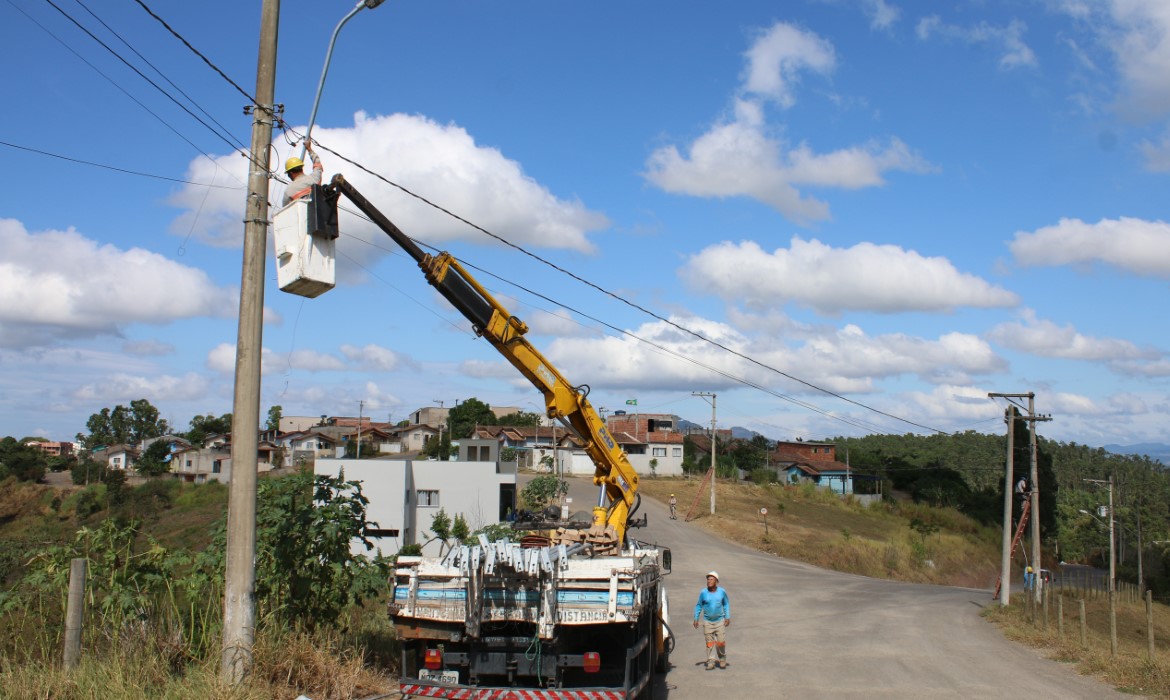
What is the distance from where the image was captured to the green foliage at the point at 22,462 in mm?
72562

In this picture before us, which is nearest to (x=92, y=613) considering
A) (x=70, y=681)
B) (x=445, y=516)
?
(x=70, y=681)

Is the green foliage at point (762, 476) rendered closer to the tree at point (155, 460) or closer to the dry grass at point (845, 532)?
the dry grass at point (845, 532)

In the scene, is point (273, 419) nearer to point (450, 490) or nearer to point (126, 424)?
point (126, 424)

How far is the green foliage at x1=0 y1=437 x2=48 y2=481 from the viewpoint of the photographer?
72.6 meters

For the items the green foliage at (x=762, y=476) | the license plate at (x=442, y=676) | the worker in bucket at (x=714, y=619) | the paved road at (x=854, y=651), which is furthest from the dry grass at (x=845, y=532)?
the license plate at (x=442, y=676)

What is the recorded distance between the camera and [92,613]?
793 cm

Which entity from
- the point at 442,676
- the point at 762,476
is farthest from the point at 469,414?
the point at 442,676

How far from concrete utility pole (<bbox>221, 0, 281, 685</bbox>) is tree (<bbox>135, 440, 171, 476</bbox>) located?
79.7 m

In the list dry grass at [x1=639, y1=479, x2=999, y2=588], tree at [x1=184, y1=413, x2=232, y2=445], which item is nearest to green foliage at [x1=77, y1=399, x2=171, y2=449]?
tree at [x1=184, y1=413, x2=232, y2=445]

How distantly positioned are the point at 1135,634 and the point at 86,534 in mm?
31845

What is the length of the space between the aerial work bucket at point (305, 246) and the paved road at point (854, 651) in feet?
21.0

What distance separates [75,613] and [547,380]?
7.03 meters

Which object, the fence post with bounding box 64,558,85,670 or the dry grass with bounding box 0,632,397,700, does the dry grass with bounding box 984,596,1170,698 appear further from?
the fence post with bounding box 64,558,85,670

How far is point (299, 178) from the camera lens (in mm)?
8438
